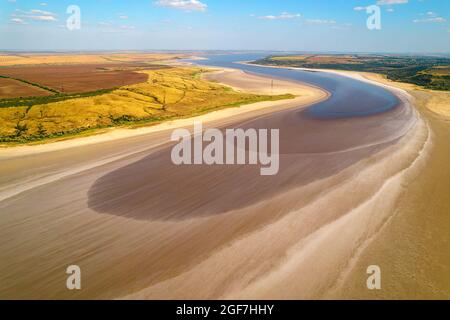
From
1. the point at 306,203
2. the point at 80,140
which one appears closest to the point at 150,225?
the point at 306,203

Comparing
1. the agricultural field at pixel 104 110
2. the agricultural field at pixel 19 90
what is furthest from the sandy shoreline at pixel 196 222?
the agricultural field at pixel 19 90

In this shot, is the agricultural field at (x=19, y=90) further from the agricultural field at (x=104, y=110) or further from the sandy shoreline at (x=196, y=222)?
the sandy shoreline at (x=196, y=222)

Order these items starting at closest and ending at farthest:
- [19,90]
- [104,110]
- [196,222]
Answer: [196,222] < [104,110] < [19,90]

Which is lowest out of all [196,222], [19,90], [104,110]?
[196,222]

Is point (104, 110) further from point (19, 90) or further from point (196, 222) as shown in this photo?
point (196, 222)

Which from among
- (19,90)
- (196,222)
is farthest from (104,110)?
(196,222)

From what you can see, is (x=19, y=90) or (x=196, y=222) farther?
(x=19, y=90)
